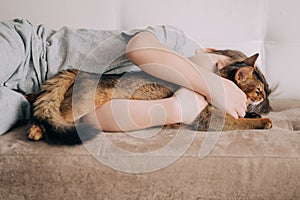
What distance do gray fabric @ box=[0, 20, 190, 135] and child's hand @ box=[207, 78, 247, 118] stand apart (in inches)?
11.5

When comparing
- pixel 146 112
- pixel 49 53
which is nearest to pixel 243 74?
pixel 146 112

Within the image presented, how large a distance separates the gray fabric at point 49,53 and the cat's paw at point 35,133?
0.37 feet

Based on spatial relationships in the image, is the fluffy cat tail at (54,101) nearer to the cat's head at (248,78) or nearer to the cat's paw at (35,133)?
the cat's paw at (35,133)

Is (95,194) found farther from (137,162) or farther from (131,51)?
(131,51)

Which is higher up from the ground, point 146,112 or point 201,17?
point 201,17

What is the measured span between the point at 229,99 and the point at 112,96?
0.34m

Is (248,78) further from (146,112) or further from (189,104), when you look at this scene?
(146,112)

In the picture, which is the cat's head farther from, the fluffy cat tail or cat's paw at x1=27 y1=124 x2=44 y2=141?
cat's paw at x1=27 y1=124 x2=44 y2=141

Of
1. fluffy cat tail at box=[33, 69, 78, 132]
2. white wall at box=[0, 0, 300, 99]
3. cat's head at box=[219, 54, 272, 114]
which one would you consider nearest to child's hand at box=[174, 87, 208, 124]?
cat's head at box=[219, 54, 272, 114]

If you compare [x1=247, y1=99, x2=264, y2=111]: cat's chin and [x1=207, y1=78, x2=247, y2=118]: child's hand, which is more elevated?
[x1=207, y1=78, x2=247, y2=118]: child's hand

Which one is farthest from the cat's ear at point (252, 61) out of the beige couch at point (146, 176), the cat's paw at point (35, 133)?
the cat's paw at point (35, 133)

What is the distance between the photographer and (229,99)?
1375 mm

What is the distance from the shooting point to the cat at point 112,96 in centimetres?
119

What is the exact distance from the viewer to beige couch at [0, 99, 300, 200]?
1.13 metres
